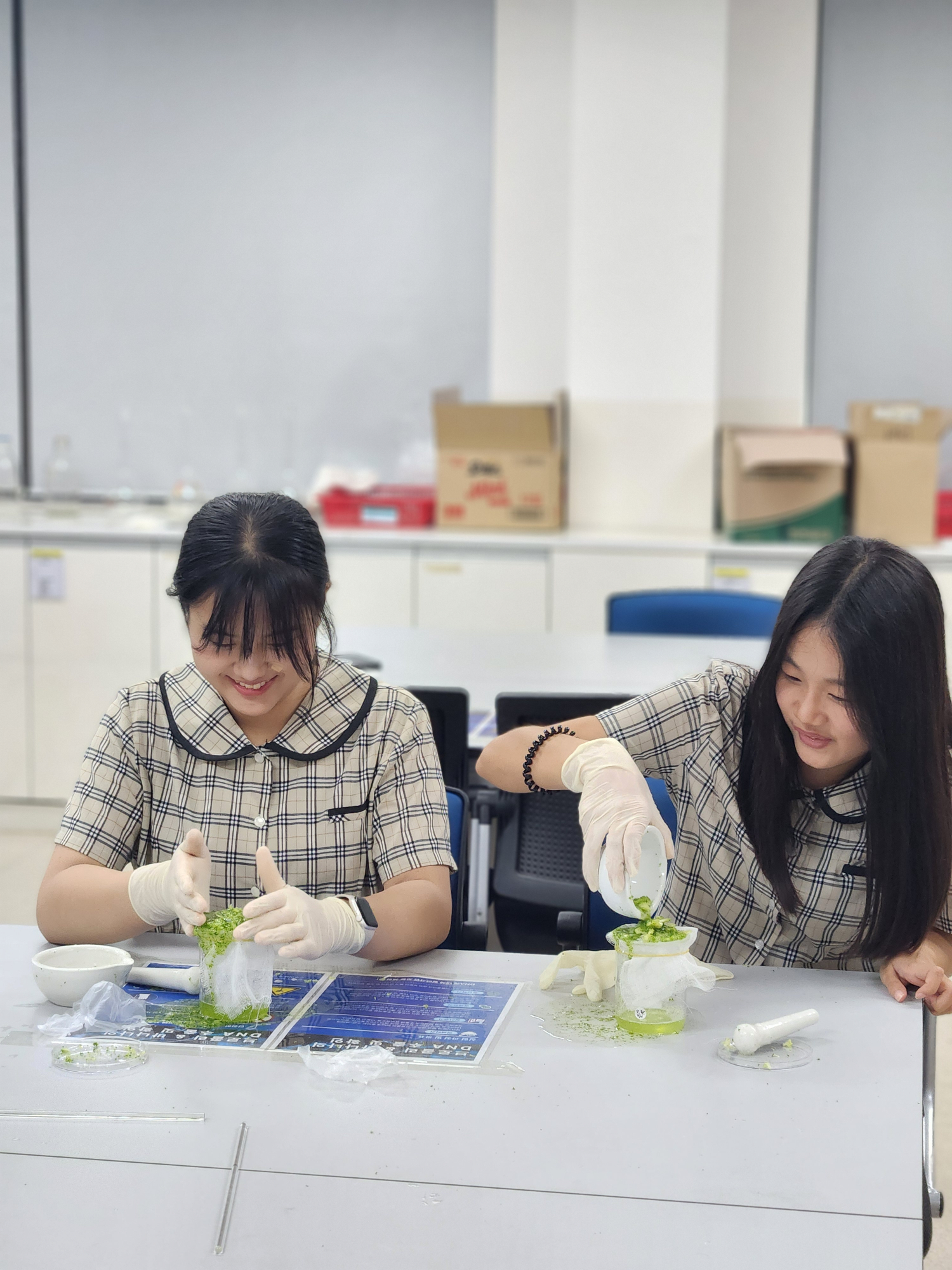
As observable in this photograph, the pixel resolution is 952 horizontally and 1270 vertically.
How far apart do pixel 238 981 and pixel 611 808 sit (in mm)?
417

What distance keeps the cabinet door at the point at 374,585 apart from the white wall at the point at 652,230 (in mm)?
714

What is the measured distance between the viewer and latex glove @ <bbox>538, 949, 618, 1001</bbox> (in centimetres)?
134

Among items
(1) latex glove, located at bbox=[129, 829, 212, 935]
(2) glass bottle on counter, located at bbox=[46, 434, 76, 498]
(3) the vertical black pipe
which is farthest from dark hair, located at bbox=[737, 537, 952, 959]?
(3) the vertical black pipe

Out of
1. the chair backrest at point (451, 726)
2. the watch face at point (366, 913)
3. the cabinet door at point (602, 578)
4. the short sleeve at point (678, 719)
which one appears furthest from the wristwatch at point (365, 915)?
the cabinet door at point (602, 578)

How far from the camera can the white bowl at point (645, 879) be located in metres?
1.33

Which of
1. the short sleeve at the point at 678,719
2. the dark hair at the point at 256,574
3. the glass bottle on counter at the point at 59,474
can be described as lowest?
the short sleeve at the point at 678,719

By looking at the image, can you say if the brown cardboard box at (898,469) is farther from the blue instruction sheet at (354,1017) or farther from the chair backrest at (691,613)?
the blue instruction sheet at (354,1017)

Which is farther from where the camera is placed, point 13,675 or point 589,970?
point 13,675

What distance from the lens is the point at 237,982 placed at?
1270mm

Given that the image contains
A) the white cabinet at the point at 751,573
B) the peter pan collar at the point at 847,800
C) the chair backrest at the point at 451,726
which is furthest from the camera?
the white cabinet at the point at 751,573

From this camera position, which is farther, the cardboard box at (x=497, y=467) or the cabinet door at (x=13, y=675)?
the cabinet door at (x=13, y=675)

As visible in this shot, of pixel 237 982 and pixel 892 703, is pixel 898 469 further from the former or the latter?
pixel 237 982

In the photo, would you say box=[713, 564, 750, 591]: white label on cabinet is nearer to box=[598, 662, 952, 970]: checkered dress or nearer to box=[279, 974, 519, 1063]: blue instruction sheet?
box=[598, 662, 952, 970]: checkered dress

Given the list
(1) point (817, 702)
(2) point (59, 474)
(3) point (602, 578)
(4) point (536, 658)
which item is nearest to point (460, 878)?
(1) point (817, 702)
